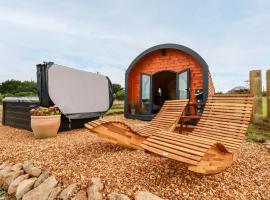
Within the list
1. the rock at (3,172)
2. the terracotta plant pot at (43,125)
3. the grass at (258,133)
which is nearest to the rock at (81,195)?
the rock at (3,172)

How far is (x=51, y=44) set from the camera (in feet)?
35.5

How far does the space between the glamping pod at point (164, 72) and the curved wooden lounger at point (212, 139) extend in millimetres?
3223

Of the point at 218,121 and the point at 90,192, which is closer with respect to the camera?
the point at 90,192

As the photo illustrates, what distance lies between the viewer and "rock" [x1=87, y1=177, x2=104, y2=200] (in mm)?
2594

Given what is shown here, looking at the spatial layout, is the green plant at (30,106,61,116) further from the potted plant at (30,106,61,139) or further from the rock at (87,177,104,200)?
the rock at (87,177,104,200)

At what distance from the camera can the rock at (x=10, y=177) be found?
3564 mm

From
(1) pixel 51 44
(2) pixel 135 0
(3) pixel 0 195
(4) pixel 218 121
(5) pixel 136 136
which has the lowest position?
(3) pixel 0 195

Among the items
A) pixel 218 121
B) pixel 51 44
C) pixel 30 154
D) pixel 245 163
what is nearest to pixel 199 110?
pixel 218 121

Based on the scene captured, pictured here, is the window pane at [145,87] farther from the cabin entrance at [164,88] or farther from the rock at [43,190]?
the rock at [43,190]

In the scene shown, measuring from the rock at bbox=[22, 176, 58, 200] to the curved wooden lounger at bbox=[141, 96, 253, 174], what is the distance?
5.05ft

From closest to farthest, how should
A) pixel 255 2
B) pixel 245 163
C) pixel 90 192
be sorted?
pixel 90 192 < pixel 245 163 < pixel 255 2

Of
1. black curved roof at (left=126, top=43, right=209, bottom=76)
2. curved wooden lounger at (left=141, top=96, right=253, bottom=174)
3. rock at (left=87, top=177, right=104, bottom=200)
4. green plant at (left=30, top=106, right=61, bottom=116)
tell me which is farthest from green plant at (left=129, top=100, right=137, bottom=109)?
rock at (left=87, top=177, right=104, bottom=200)

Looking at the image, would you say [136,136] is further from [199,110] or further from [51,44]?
[51,44]

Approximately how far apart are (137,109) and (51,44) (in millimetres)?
5874
